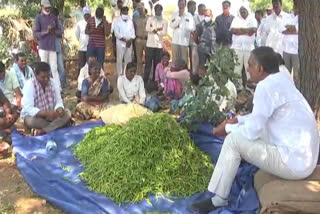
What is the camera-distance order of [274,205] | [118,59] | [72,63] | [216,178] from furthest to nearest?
[72,63] → [118,59] → [216,178] → [274,205]

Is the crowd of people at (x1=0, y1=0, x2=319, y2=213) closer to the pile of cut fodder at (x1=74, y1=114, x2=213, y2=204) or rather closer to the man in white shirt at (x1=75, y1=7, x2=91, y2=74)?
the man in white shirt at (x1=75, y1=7, x2=91, y2=74)

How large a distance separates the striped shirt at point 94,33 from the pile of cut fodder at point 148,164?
4540 mm

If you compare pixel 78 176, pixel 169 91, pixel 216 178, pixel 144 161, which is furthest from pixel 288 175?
pixel 169 91

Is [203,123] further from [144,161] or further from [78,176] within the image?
[78,176]

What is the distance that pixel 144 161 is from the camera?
4.74 m

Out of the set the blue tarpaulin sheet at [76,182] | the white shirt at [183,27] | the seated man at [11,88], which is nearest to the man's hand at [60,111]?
the blue tarpaulin sheet at [76,182]

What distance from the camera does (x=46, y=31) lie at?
856cm

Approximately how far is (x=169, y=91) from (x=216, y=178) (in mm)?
4728

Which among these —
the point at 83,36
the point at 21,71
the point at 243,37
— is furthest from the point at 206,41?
the point at 21,71

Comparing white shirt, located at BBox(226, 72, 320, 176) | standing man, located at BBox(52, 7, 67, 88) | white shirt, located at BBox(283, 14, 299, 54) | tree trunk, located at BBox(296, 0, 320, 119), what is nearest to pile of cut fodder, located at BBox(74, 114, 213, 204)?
white shirt, located at BBox(226, 72, 320, 176)

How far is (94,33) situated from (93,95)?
2060 mm

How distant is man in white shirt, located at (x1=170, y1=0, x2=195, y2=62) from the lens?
9.77m

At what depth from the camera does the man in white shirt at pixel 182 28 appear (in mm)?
9766

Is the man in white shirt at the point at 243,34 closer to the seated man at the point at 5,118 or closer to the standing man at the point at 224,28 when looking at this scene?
the standing man at the point at 224,28
